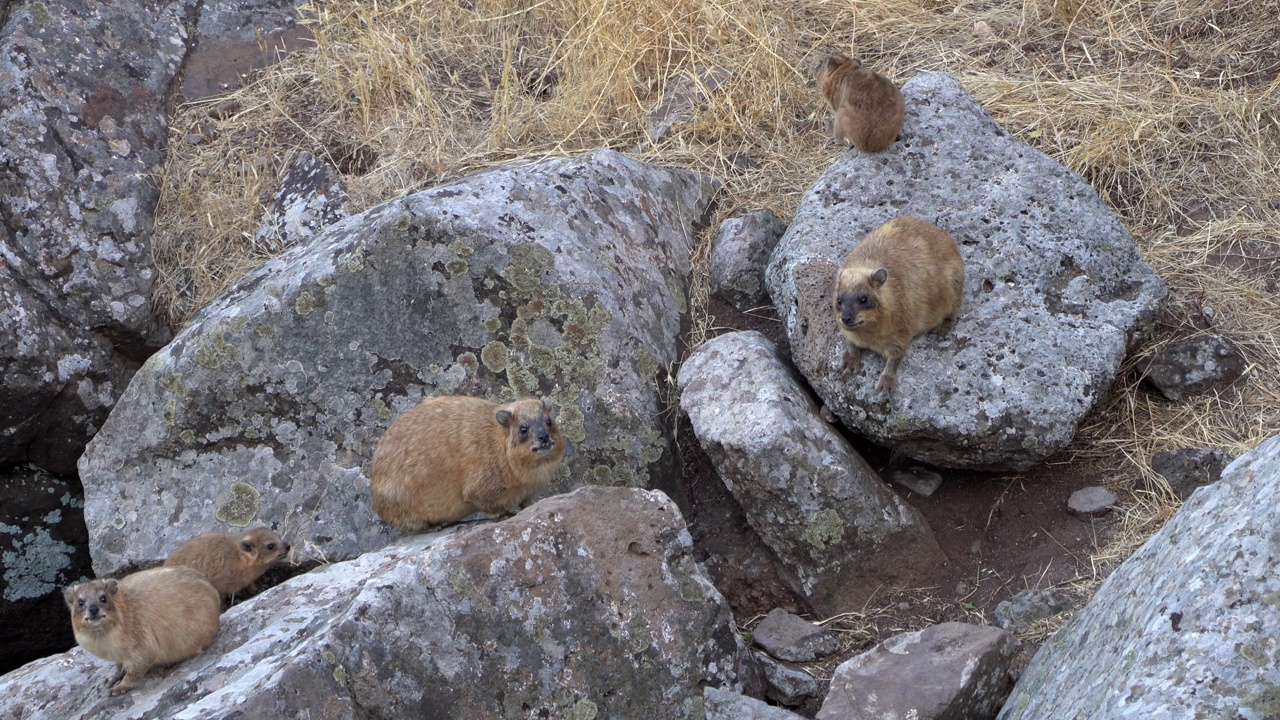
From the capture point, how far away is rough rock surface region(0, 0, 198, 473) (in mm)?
7605

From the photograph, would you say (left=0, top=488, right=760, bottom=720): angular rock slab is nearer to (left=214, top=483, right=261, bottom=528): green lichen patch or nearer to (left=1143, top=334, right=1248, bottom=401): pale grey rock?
(left=214, top=483, right=261, bottom=528): green lichen patch

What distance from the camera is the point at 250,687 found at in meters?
4.27

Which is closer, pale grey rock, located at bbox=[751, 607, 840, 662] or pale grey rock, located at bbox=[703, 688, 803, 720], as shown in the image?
pale grey rock, located at bbox=[703, 688, 803, 720]

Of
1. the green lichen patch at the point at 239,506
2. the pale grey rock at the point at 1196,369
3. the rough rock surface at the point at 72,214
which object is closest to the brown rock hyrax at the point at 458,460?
the green lichen patch at the point at 239,506

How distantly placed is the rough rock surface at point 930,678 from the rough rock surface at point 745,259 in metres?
2.88

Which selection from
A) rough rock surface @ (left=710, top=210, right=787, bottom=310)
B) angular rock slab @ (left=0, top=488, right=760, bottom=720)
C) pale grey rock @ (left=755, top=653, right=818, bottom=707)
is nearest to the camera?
angular rock slab @ (left=0, top=488, right=760, bottom=720)

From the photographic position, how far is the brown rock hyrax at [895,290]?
5.95 m

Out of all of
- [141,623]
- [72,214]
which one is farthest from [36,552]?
[141,623]

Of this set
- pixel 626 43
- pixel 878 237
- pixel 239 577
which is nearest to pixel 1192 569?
Result: pixel 878 237

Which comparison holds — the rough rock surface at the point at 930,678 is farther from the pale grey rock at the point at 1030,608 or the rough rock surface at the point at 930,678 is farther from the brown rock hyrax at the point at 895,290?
the brown rock hyrax at the point at 895,290

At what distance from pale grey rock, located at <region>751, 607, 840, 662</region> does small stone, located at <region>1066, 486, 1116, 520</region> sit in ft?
4.93

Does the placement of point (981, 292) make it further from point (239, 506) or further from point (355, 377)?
point (239, 506)

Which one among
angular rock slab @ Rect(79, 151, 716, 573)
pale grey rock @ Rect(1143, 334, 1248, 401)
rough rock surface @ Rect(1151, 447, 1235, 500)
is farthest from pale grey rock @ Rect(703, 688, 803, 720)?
pale grey rock @ Rect(1143, 334, 1248, 401)

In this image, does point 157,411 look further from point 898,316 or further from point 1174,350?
point 1174,350
